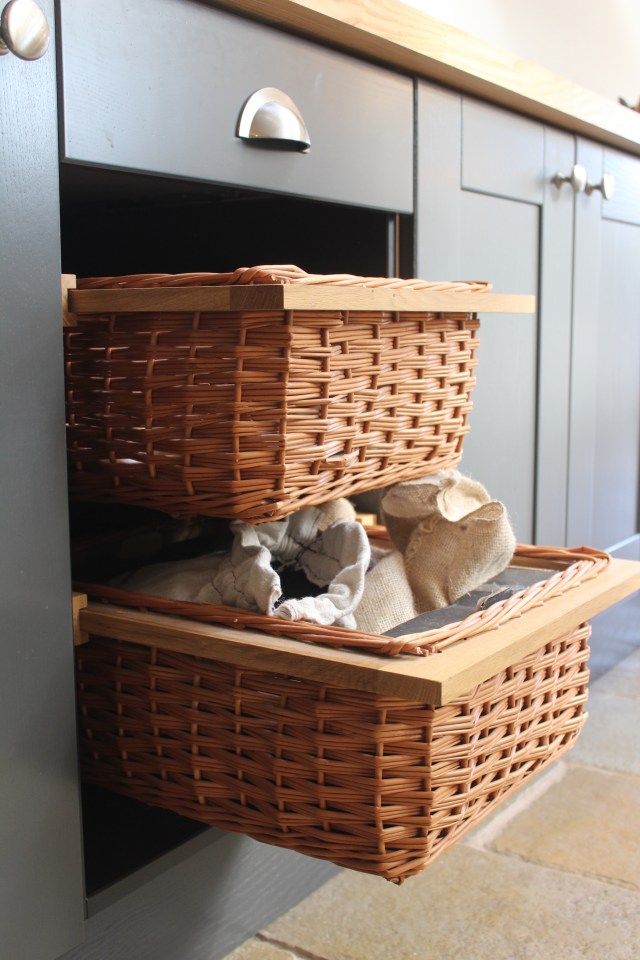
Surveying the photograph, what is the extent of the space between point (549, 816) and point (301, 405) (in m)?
0.82

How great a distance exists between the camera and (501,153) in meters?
1.45

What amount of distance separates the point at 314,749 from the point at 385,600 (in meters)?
0.23

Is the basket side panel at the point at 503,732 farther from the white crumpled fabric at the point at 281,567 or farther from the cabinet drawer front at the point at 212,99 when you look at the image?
the cabinet drawer front at the point at 212,99

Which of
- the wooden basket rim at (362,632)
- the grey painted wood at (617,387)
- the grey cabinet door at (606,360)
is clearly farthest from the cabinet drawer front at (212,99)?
the grey painted wood at (617,387)

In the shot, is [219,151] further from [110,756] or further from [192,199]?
[110,756]

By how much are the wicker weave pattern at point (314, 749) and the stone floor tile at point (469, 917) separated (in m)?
0.26

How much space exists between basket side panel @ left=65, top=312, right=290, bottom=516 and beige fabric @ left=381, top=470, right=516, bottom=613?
26 cm

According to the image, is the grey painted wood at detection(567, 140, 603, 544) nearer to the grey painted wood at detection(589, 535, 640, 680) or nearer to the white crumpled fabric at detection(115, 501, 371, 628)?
the grey painted wood at detection(589, 535, 640, 680)

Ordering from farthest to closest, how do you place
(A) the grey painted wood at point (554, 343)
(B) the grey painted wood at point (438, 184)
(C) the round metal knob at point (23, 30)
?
(A) the grey painted wood at point (554, 343), (B) the grey painted wood at point (438, 184), (C) the round metal knob at point (23, 30)

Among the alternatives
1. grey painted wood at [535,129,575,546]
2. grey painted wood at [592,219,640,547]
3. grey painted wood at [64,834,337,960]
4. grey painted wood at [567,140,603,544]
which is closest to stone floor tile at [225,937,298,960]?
grey painted wood at [64,834,337,960]

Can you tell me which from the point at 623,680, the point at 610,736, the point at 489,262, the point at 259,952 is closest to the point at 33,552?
the point at 259,952

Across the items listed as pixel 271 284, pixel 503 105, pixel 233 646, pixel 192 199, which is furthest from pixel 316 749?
pixel 503 105

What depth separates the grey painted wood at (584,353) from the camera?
5.62 feet

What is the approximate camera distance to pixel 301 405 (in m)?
0.89
